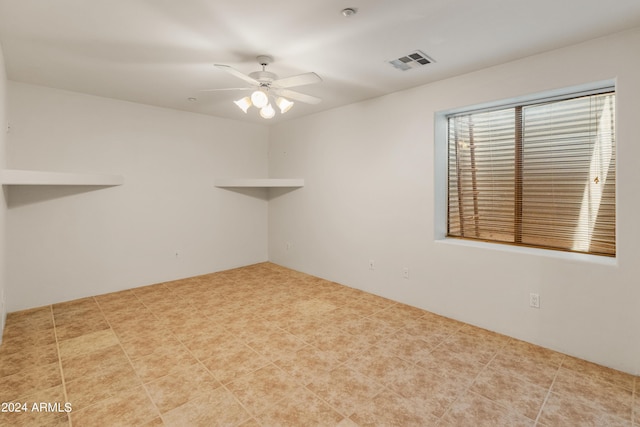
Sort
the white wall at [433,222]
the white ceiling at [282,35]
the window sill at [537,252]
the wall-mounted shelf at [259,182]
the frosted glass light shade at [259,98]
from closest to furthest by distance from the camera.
Result: the white ceiling at [282,35]
the white wall at [433,222]
the window sill at [537,252]
the frosted glass light shade at [259,98]
the wall-mounted shelf at [259,182]

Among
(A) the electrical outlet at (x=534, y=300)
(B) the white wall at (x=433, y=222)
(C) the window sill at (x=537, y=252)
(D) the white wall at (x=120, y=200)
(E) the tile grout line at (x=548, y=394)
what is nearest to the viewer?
(E) the tile grout line at (x=548, y=394)

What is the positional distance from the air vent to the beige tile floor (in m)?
2.55

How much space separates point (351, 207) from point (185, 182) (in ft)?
8.51

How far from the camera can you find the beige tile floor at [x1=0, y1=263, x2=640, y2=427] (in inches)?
76.0

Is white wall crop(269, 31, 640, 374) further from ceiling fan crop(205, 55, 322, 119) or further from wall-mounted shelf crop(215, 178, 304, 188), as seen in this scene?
ceiling fan crop(205, 55, 322, 119)

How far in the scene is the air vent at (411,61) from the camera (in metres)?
2.74

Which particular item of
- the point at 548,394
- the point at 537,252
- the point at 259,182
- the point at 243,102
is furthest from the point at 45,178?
the point at 537,252

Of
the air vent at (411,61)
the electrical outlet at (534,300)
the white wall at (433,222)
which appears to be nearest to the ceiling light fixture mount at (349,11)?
the air vent at (411,61)

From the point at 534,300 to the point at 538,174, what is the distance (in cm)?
119

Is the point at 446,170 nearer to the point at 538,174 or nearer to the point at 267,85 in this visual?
the point at 538,174

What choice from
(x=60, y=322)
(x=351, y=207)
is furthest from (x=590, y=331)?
(x=60, y=322)

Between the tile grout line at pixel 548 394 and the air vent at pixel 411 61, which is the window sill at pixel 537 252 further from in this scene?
the air vent at pixel 411 61

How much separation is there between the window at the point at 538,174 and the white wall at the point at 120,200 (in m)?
3.56

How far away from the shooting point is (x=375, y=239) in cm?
409
